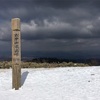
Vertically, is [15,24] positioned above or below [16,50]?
above

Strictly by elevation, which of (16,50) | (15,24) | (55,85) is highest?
(15,24)

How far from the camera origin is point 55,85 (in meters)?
15.3

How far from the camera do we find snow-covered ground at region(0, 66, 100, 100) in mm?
13672

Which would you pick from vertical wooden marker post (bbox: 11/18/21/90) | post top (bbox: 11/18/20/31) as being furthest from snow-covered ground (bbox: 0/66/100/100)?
post top (bbox: 11/18/20/31)

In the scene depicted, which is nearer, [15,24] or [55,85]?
[55,85]

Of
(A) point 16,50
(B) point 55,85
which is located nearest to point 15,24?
(A) point 16,50

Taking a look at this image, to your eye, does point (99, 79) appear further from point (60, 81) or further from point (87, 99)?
point (87, 99)

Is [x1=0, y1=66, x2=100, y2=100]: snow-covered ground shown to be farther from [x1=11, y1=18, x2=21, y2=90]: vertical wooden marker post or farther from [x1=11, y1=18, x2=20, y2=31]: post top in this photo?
[x1=11, y1=18, x2=20, y2=31]: post top

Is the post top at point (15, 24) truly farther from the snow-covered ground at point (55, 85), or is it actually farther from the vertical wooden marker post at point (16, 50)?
the snow-covered ground at point (55, 85)

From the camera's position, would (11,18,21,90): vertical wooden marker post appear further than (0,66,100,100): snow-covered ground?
Yes

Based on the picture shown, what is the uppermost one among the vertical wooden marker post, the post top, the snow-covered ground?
the post top

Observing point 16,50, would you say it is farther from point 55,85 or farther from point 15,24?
point 55,85

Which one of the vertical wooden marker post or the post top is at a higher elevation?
the post top

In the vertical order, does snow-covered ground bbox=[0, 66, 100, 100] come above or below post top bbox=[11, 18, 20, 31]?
below
